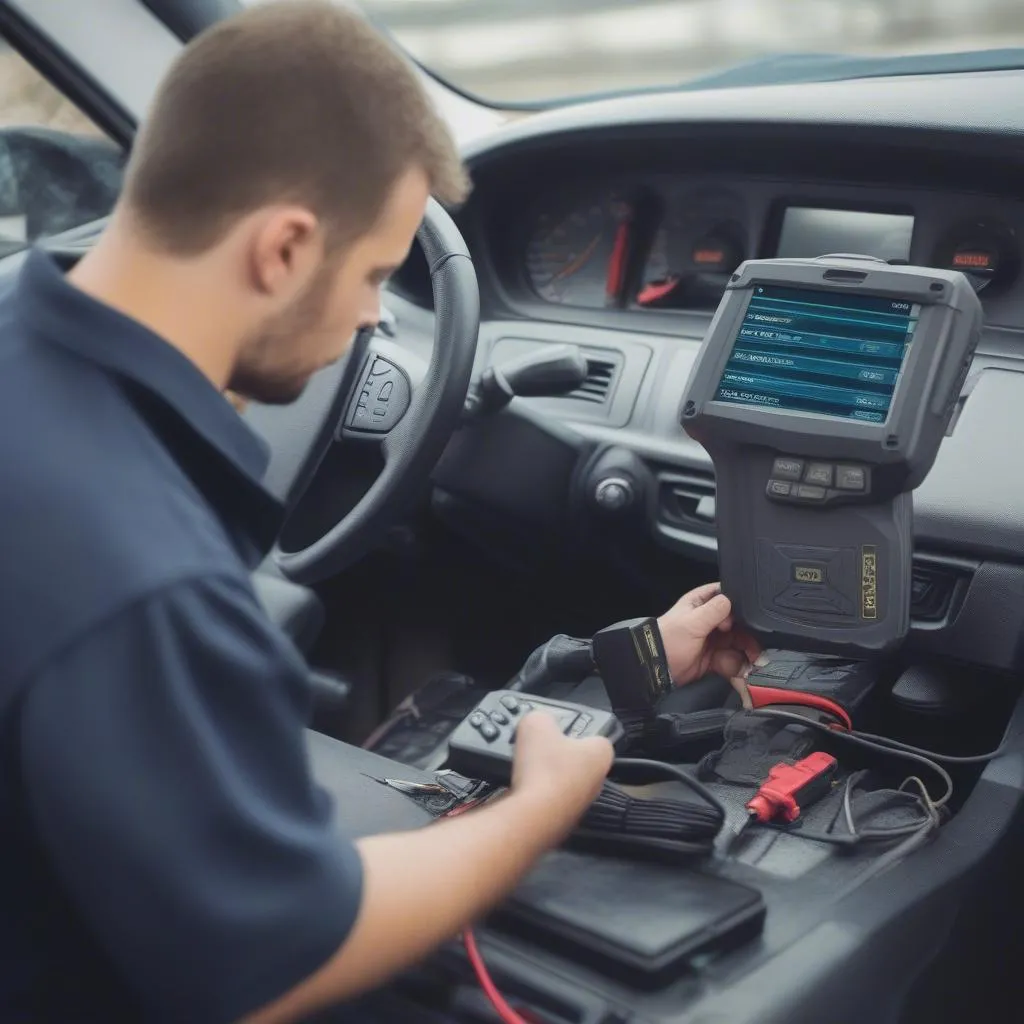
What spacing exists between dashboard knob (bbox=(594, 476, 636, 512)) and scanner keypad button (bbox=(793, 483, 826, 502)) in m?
0.55

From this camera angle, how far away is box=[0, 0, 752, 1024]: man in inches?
27.1

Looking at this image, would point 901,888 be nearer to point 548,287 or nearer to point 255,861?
point 255,861

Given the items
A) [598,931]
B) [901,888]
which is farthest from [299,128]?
[901,888]

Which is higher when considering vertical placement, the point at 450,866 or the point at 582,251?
the point at 582,251

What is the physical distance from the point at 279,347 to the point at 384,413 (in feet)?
2.44

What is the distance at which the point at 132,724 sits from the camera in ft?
2.25

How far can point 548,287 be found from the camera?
2.48 metres

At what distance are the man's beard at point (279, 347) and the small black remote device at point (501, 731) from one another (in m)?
0.42

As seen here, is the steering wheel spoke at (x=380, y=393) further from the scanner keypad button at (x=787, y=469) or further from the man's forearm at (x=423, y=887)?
the man's forearm at (x=423, y=887)

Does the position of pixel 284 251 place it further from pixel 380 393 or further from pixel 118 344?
pixel 380 393

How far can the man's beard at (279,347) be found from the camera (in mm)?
888

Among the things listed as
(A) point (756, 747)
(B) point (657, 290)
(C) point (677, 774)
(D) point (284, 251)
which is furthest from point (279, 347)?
(B) point (657, 290)

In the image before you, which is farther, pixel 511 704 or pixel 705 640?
pixel 705 640

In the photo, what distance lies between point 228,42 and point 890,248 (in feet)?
4.49
